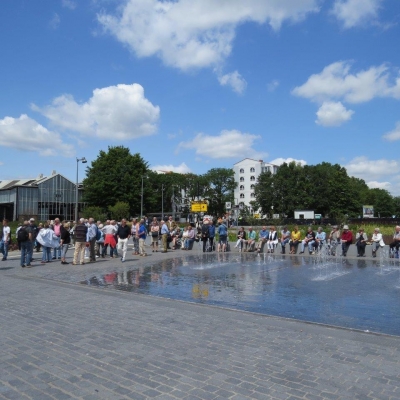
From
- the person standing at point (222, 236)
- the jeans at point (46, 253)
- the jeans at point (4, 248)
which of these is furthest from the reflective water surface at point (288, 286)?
the jeans at point (4, 248)

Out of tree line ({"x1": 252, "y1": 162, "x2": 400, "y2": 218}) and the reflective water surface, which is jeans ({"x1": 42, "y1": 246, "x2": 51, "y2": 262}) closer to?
the reflective water surface

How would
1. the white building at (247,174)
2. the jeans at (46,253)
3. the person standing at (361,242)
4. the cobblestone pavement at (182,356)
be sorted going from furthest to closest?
1. the white building at (247,174)
2. the person standing at (361,242)
3. the jeans at (46,253)
4. the cobblestone pavement at (182,356)

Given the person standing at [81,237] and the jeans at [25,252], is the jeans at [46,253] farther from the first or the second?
the person standing at [81,237]

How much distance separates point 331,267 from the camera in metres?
16.0

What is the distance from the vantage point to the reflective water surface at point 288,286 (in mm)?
8281

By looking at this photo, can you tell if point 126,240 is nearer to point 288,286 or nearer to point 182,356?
point 288,286

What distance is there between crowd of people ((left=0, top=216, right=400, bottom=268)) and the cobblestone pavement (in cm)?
858

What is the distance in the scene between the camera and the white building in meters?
138

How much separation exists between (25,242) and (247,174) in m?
126

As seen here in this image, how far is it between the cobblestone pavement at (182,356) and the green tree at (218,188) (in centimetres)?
10714

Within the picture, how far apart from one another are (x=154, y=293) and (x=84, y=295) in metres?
1.69

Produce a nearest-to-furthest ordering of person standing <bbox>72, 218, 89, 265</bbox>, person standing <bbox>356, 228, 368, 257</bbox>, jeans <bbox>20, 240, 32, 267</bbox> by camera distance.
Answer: jeans <bbox>20, 240, 32, 267</bbox> < person standing <bbox>72, 218, 89, 265</bbox> < person standing <bbox>356, 228, 368, 257</bbox>


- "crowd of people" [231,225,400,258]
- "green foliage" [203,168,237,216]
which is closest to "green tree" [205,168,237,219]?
"green foliage" [203,168,237,216]

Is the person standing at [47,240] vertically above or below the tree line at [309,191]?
below
